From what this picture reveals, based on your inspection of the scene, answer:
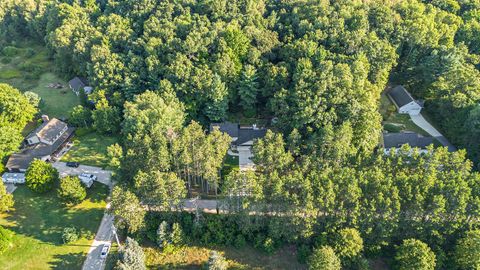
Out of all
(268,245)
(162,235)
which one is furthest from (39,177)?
(268,245)

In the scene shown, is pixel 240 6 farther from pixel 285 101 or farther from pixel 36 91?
pixel 36 91

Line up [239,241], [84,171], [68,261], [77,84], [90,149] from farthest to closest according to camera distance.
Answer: [77,84]
[90,149]
[84,171]
[239,241]
[68,261]

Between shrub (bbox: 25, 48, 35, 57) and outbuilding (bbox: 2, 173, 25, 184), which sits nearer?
outbuilding (bbox: 2, 173, 25, 184)

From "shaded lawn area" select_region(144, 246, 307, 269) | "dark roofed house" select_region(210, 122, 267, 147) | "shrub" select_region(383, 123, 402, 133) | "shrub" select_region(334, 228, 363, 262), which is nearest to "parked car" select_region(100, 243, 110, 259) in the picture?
"shaded lawn area" select_region(144, 246, 307, 269)

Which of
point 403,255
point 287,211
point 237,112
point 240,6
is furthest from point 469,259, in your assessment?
point 240,6

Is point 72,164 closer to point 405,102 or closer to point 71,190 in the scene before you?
point 71,190

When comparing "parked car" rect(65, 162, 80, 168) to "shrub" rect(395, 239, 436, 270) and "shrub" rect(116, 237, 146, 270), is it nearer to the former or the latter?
"shrub" rect(116, 237, 146, 270)
